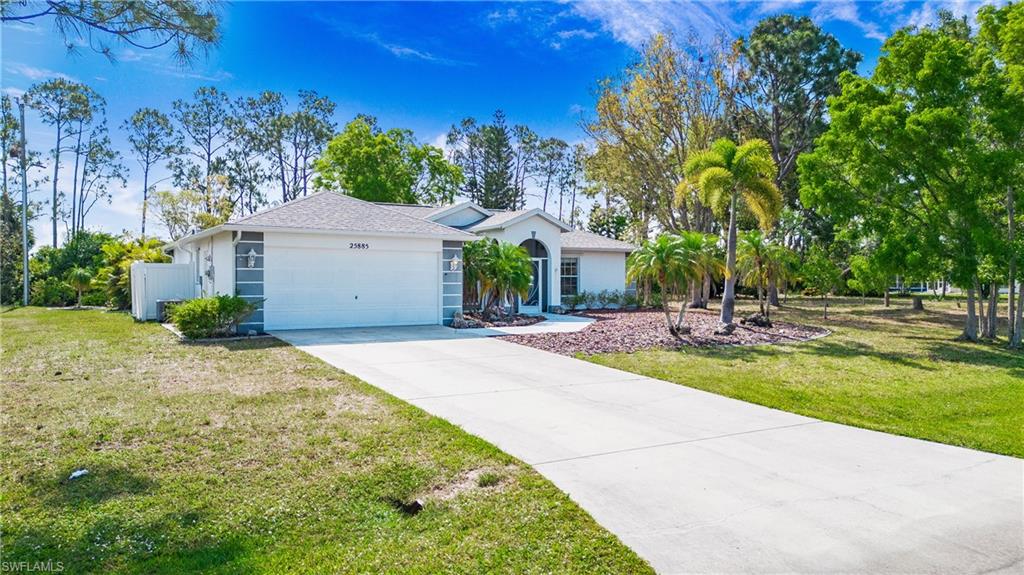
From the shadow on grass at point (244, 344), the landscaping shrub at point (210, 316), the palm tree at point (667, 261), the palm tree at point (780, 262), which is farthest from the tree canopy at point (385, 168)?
the palm tree at point (667, 261)

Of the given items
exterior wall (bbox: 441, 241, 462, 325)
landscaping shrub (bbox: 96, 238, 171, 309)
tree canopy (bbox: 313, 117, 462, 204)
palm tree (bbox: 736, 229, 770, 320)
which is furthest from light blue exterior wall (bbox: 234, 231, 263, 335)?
tree canopy (bbox: 313, 117, 462, 204)

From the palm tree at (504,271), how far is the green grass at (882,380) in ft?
21.0

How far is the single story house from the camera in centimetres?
A: 1470

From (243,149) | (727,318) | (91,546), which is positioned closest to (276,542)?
(91,546)

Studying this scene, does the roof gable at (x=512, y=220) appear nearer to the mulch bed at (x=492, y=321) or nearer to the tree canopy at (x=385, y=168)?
the mulch bed at (x=492, y=321)

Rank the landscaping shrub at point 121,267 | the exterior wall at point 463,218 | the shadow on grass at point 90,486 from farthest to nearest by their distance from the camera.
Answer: the landscaping shrub at point 121,267, the exterior wall at point 463,218, the shadow on grass at point 90,486

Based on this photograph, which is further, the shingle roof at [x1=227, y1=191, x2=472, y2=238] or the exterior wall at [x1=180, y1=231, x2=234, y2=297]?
the exterior wall at [x1=180, y1=231, x2=234, y2=297]

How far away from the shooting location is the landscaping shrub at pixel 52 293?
2855cm

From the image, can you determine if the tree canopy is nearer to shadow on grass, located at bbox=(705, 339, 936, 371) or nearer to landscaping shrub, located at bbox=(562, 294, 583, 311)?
landscaping shrub, located at bbox=(562, 294, 583, 311)

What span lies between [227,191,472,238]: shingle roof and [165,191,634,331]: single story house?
3cm

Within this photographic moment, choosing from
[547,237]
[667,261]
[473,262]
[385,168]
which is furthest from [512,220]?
[385,168]

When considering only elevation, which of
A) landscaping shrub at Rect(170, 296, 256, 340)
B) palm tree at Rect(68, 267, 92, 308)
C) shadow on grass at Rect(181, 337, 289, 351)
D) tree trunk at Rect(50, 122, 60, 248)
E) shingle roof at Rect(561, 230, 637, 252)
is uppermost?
tree trunk at Rect(50, 122, 60, 248)

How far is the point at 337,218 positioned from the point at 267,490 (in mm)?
12470

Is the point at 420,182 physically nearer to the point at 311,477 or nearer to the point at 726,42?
the point at 726,42
